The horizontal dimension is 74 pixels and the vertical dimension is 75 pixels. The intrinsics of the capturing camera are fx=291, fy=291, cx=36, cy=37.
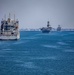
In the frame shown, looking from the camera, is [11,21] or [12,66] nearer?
[12,66]

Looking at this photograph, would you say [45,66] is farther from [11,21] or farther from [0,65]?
[11,21]

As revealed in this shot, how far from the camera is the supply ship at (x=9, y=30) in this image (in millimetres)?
54875

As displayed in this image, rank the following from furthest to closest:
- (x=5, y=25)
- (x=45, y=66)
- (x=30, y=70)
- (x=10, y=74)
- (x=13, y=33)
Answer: (x=5, y=25) < (x=13, y=33) < (x=45, y=66) < (x=30, y=70) < (x=10, y=74)

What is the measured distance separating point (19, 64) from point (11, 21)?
37109 mm

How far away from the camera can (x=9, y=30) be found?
57844mm

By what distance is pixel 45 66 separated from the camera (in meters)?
24.3

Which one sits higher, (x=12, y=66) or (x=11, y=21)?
(x=11, y=21)

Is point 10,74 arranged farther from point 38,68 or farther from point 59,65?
point 59,65

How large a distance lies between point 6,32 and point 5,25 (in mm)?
4087

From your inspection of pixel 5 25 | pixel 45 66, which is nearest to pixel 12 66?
pixel 45 66

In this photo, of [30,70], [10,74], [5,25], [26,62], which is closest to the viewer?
[10,74]

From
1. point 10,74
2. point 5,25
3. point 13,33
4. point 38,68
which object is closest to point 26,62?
point 38,68

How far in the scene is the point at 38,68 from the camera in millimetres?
23406

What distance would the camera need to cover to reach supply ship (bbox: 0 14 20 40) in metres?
54.9
